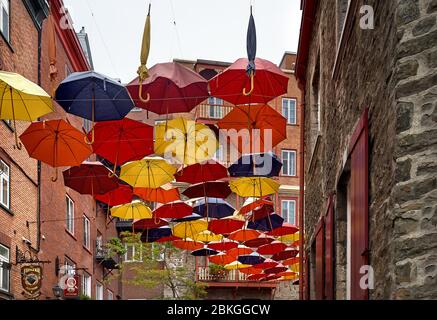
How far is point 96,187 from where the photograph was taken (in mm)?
15383

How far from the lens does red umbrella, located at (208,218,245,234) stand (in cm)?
2006

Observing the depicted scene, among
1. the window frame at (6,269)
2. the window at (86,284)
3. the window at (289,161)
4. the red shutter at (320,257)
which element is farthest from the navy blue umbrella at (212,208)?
the window at (289,161)

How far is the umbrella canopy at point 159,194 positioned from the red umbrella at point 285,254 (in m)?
7.91

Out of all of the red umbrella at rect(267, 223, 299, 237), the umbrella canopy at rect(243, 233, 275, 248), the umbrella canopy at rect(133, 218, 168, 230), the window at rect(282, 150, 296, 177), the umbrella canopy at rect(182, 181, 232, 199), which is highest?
the window at rect(282, 150, 296, 177)

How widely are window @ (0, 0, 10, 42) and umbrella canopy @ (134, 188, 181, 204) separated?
5323 mm

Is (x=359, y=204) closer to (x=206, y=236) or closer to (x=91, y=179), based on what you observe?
(x=91, y=179)

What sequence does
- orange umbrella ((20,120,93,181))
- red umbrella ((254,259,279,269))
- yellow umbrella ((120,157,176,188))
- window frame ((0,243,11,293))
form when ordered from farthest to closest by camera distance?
1. red umbrella ((254,259,279,269))
2. window frame ((0,243,11,293))
3. yellow umbrella ((120,157,176,188))
4. orange umbrella ((20,120,93,181))

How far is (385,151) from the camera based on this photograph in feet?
19.2

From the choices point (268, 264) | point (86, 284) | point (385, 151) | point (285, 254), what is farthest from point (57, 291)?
point (385, 151)

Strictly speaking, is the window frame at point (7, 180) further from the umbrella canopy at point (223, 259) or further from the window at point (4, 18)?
the umbrella canopy at point (223, 259)

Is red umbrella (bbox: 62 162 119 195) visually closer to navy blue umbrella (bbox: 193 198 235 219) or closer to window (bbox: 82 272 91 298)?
navy blue umbrella (bbox: 193 198 235 219)

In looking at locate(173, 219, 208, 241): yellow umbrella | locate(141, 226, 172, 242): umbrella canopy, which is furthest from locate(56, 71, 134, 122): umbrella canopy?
locate(141, 226, 172, 242): umbrella canopy

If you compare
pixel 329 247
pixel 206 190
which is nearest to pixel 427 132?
pixel 329 247

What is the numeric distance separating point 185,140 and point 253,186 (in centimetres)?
419
